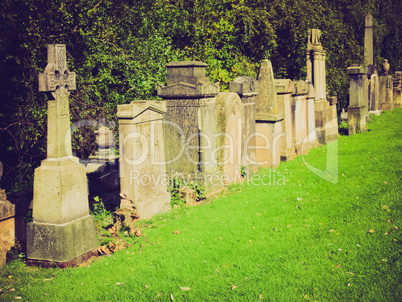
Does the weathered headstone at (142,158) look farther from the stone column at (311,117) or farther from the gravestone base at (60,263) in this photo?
the stone column at (311,117)

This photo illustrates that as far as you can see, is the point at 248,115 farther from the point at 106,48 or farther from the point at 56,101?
the point at 56,101

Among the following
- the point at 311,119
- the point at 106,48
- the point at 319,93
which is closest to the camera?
the point at 106,48

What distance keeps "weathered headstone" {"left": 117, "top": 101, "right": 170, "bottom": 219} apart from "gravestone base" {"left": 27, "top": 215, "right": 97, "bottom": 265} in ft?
4.46

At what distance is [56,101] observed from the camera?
589cm

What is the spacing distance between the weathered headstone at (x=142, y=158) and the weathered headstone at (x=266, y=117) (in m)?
3.92

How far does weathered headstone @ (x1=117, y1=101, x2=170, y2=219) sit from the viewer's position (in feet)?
23.6

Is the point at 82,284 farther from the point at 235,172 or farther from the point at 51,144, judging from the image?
the point at 235,172

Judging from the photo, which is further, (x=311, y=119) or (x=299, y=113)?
(x=311, y=119)

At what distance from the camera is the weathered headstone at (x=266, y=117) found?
1113 cm

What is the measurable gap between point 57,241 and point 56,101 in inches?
72.2

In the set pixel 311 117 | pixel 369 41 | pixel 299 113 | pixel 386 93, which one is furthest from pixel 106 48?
pixel 386 93

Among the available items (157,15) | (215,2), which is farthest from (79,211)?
(215,2)

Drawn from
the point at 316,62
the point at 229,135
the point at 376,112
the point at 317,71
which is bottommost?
the point at 229,135

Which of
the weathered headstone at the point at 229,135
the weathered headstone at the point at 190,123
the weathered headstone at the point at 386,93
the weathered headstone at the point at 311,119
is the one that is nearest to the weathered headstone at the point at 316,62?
the weathered headstone at the point at 311,119
